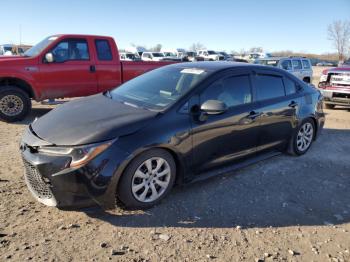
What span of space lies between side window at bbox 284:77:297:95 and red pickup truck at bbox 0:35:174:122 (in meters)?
4.93

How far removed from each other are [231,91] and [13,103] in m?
5.60

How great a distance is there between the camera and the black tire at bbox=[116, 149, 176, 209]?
355cm

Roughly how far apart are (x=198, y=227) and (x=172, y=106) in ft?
4.38

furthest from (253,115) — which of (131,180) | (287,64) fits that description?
(287,64)

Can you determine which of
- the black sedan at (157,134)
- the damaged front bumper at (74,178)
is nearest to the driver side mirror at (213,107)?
the black sedan at (157,134)

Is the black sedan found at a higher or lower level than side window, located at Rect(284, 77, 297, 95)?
lower

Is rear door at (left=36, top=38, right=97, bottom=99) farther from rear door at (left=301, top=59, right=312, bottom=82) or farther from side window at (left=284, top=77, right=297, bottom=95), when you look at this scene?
rear door at (left=301, top=59, right=312, bottom=82)

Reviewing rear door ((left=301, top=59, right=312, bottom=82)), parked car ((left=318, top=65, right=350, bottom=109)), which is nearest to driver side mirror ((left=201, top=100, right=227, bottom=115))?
parked car ((left=318, top=65, right=350, bottom=109))

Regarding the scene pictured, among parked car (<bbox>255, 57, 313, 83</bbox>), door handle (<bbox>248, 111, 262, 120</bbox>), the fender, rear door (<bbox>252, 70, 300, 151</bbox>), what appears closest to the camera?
door handle (<bbox>248, 111, 262, 120</bbox>)

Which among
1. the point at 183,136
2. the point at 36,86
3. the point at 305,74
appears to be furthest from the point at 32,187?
the point at 305,74

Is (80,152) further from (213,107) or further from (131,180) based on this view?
(213,107)

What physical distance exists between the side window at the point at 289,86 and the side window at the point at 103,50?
509 cm

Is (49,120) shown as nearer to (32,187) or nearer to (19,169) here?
(32,187)

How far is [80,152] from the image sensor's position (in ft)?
10.9
